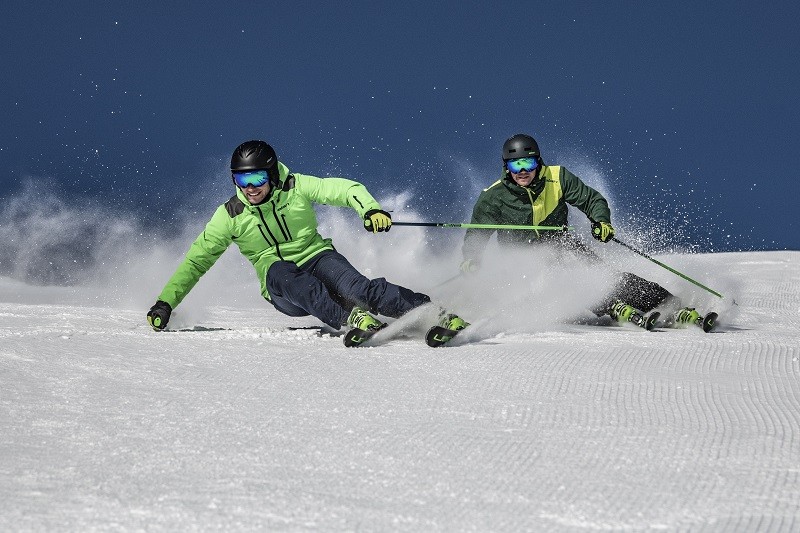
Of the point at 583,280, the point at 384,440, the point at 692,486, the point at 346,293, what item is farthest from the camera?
the point at 583,280

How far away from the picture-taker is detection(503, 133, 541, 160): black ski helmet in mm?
6898

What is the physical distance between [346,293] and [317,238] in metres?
0.58

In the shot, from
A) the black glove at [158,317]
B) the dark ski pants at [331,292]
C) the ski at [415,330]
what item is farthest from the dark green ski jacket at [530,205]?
the black glove at [158,317]

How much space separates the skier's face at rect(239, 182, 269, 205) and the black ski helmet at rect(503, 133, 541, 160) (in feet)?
6.43

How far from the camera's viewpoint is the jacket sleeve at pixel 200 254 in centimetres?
620

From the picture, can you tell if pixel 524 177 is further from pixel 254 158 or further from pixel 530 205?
pixel 254 158

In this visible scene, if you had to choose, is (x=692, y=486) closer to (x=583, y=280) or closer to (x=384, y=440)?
(x=384, y=440)

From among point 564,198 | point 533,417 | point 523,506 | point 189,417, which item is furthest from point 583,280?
point 523,506

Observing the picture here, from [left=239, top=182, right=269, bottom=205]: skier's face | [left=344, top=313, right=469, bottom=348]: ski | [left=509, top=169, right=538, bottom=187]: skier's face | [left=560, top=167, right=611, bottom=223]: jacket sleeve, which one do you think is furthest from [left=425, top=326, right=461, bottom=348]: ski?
[left=560, top=167, right=611, bottom=223]: jacket sleeve

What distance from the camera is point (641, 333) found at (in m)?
6.14

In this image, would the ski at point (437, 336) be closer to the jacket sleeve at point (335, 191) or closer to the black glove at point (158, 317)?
the jacket sleeve at point (335, 191)

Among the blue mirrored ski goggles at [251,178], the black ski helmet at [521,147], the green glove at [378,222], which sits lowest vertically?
the green glove at [378,222]

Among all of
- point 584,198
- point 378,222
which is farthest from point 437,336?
point 584,198

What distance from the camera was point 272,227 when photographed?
6.16 m
